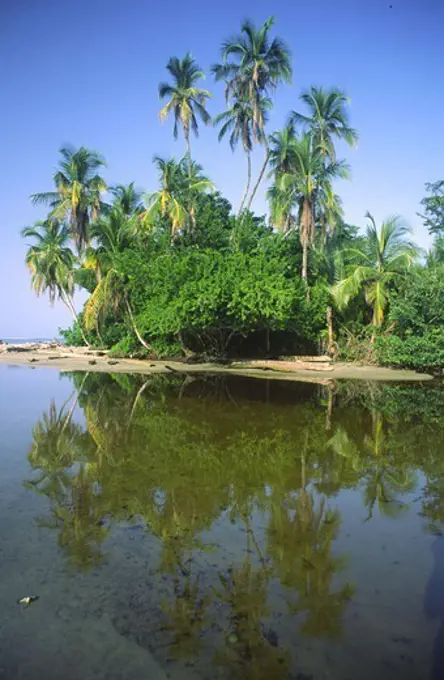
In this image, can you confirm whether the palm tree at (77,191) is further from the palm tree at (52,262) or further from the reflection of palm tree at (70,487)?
the reflection of palm tree at (70,487)

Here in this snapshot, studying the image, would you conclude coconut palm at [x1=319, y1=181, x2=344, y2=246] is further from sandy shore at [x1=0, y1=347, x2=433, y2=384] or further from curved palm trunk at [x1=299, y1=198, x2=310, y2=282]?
sandy shore at [x1=0, y1=347, x2=433, y2=384]

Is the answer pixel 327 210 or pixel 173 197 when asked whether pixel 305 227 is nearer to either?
pixel 327 210

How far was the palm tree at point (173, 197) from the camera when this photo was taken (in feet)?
80.7

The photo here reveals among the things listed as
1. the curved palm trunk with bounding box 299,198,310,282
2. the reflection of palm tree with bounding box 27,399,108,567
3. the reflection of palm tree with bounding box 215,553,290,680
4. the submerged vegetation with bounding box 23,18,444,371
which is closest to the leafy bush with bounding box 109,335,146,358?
the submerged vegetation with bounding box 23,18,444,371

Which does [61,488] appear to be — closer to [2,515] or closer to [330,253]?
[2,515]

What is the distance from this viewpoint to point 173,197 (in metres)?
25.2

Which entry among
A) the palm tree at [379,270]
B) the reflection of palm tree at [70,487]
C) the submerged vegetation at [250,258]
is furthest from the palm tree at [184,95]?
the reflection of palm tree at [70,487]

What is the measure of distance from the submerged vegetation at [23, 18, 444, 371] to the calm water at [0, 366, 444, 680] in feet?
42.6

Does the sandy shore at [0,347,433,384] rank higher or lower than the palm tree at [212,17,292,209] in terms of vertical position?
lower

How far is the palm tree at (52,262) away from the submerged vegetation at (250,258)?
2.55 ft

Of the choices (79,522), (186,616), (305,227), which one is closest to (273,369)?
(305,227)

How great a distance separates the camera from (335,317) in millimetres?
25625

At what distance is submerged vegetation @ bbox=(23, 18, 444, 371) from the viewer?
21047 mm

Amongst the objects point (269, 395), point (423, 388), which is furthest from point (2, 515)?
point (423, 388)
